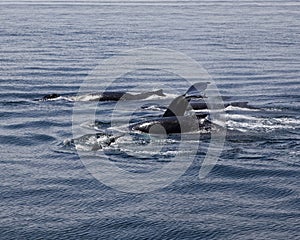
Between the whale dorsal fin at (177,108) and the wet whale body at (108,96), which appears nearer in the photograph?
the whale dorsal fin at (177,108)

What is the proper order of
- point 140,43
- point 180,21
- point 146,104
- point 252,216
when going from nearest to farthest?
point 252,216, point 146,104, point 140,43, point 180,21

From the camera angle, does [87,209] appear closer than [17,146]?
Yes

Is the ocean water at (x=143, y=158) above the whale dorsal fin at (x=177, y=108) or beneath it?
beneath

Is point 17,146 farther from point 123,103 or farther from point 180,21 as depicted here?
point 180,21

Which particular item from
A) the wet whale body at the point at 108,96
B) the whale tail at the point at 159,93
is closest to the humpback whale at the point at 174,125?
the wet whale body at the point at 108,96

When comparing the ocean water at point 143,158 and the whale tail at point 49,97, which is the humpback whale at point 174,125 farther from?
the whale tail at point 49,97

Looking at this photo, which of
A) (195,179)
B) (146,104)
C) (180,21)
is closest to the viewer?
(195,179)

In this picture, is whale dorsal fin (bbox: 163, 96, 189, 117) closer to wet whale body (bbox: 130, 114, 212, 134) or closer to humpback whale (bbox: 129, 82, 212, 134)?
humpback whale (bbox: 129, 82, 212, 134)

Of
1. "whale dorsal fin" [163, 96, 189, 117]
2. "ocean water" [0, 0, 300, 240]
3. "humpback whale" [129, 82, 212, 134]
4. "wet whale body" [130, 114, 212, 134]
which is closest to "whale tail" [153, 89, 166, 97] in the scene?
"ocean water" [0, 0, 300, 240]

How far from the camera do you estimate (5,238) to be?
12859mm

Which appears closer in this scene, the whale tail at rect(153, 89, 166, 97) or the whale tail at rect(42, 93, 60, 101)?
the whale tail at rect(42, 93, 60, 101)

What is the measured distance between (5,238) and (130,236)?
2111mm

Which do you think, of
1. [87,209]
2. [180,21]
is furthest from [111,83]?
[180,21]

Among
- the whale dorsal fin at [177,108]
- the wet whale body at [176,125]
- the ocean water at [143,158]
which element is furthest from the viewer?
the whale dorsal fin at [177,108]
